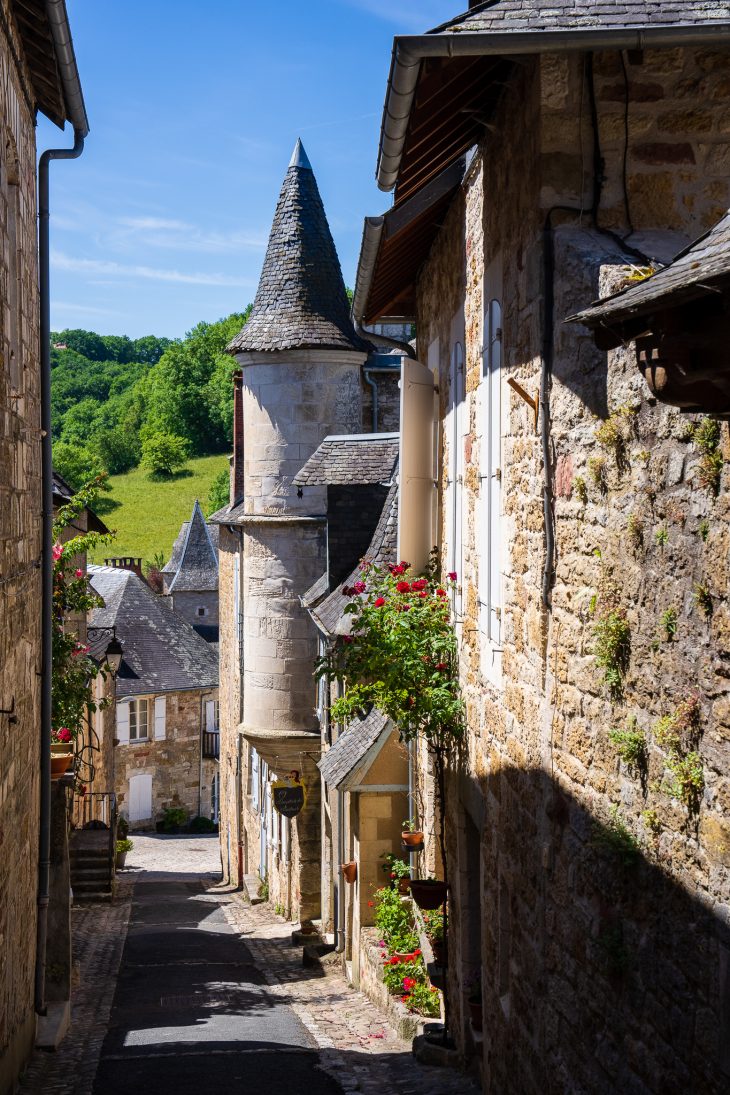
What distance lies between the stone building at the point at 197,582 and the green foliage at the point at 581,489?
137ft

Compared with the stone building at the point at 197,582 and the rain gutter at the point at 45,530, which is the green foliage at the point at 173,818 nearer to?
the stone building at the point at 197,582

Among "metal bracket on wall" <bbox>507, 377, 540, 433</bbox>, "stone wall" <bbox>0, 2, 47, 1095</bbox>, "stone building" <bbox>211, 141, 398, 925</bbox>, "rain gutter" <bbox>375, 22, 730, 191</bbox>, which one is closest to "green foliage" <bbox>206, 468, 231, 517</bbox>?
"stone building" <bbox>211, 141, 398, 925</bbox>

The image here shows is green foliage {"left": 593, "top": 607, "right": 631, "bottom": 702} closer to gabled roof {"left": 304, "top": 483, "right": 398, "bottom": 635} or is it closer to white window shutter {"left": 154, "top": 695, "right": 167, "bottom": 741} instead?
gabled roof {"left": 304, "top": 483, "right": 398, "bottom": 635}

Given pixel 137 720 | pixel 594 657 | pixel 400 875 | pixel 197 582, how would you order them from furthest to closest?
pixel 197 582, pixel 137 720, pixel 400 875, pixel 594 657

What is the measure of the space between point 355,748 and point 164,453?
71021 millimetres

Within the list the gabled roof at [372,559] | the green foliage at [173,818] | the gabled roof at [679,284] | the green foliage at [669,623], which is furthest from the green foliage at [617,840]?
the green foliage at [173,818]

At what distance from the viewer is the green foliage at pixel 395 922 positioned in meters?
9.93

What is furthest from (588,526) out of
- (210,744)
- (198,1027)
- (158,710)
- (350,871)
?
(210,744)

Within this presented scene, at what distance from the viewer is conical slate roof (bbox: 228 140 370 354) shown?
16562 millimetres

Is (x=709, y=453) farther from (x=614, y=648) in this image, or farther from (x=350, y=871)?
(x=350, y=871)

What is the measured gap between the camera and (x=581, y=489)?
455cm

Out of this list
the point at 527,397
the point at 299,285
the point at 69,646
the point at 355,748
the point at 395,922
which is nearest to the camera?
the point at 527,397

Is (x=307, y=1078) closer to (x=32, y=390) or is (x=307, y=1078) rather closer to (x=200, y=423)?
(x=32, y=390)

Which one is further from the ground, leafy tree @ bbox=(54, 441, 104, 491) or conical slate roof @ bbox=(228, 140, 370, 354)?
leafy tree @ bbox=(54, 441, 104, 491)
